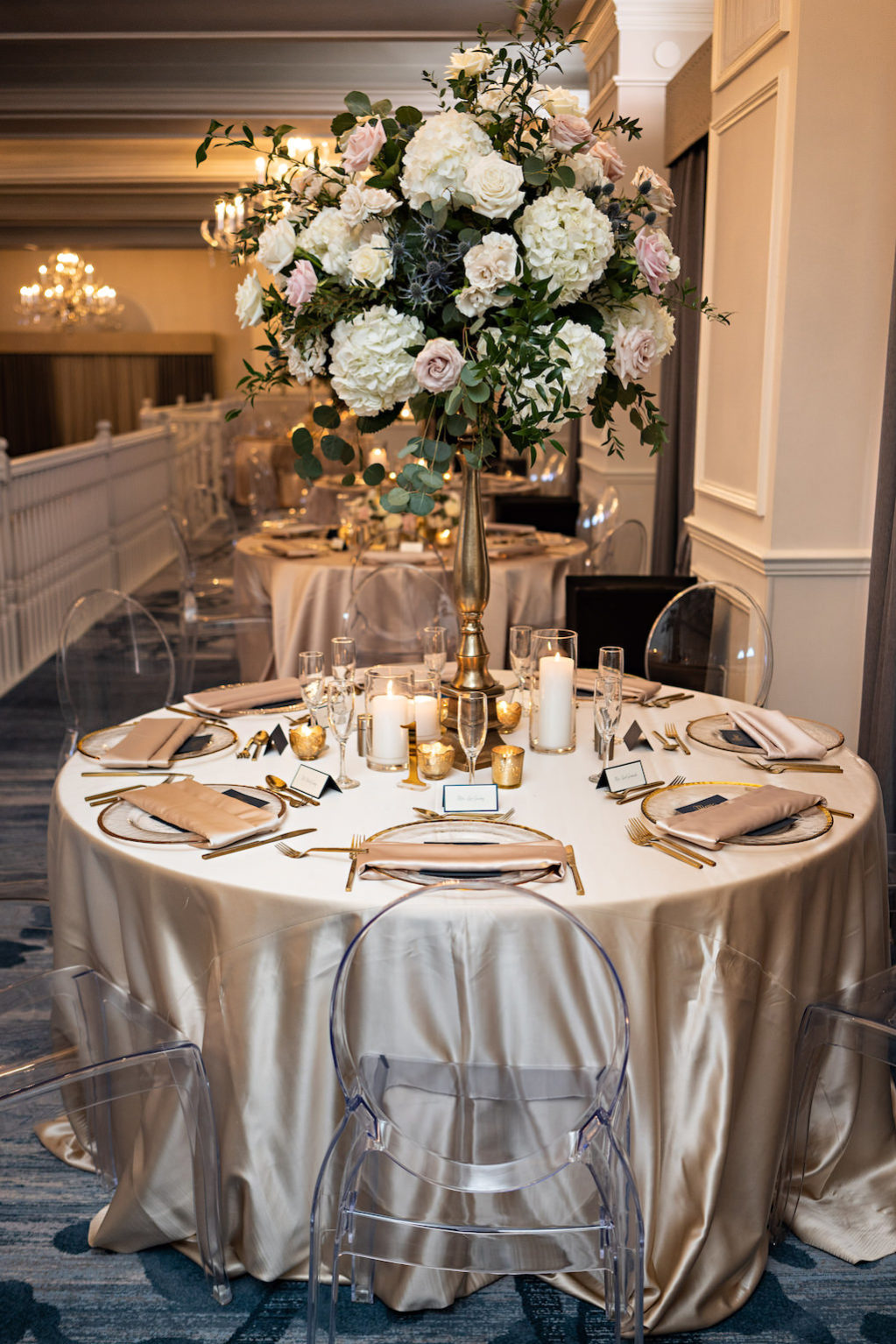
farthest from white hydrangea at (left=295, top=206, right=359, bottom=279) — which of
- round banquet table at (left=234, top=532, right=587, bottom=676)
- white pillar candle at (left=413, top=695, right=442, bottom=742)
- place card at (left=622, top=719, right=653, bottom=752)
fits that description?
round banquet table at (left=234, top=532, right=587, bottom=676)

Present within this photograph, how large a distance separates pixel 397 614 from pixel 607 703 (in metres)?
1.49

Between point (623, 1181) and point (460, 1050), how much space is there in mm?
287

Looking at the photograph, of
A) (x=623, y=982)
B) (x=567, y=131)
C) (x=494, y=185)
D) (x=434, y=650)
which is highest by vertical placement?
(x=567, y=131)

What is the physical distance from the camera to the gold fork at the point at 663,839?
178cm

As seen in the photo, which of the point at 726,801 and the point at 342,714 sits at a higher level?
the point at 342,714

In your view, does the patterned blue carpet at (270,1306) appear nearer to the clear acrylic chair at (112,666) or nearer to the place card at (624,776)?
the place card at (624,776)

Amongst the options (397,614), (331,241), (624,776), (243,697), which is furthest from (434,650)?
(397,614)

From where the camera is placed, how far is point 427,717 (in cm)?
223

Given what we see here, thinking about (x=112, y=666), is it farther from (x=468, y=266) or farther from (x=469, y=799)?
(x=468, y=266)

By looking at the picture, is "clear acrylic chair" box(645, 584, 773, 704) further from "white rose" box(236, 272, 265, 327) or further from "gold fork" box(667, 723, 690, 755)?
"white rose" box(236, 272, 265, 327)

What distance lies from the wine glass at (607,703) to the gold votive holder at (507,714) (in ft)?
0.76

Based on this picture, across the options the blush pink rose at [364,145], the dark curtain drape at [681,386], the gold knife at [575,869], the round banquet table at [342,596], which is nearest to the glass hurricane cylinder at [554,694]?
the gold knife at [575,869]

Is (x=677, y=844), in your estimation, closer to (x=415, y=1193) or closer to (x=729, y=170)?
(x=415, y=1193)

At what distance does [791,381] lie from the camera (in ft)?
11.7
